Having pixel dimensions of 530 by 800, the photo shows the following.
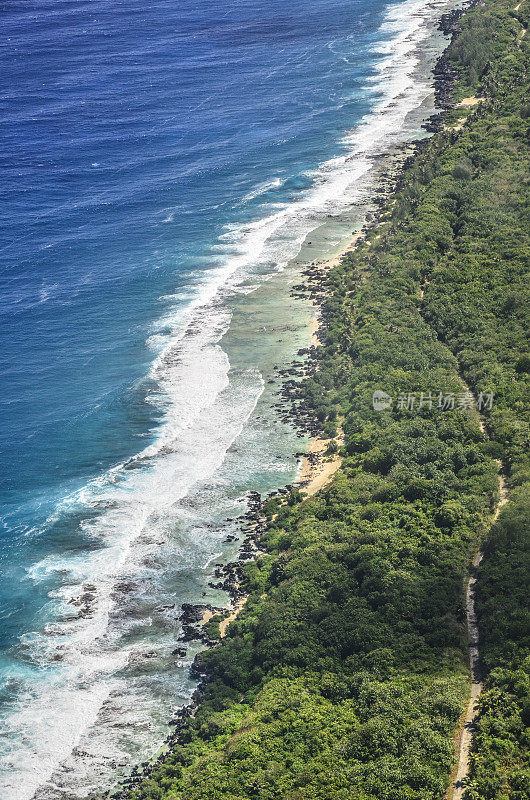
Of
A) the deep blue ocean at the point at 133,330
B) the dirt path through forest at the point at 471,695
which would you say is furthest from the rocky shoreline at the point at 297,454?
the dirt path through forest at the point at 471,695

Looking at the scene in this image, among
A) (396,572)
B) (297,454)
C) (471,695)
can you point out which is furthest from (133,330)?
(471,695)

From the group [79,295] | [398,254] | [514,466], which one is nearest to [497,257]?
[398,254]

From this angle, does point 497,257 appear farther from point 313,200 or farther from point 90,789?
point 90,789

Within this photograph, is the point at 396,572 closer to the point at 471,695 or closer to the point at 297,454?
the point at 471,695

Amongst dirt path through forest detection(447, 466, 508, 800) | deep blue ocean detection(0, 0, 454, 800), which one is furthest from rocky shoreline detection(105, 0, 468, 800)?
dirt path through forest detection(447, 466, 508, 800)

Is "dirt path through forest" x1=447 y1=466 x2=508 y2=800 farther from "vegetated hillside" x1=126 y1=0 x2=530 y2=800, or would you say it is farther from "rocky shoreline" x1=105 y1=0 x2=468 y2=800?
"rocky shoreline" x1=105 y1=0 x2=468 y2=800

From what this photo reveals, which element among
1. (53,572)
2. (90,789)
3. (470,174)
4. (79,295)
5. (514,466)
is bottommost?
(90,789)

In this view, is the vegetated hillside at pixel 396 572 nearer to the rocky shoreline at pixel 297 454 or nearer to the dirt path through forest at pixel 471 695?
the dirt path through forest at pixel 471 695
